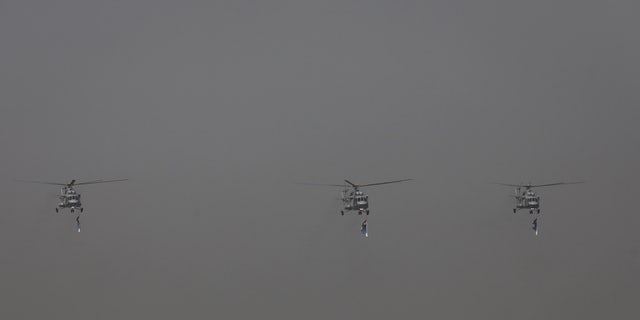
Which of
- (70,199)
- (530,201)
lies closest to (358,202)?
(530,201)

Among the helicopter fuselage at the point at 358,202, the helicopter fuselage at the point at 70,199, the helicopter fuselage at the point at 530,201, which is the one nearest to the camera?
the helicopter fuselage at the point at 70,199

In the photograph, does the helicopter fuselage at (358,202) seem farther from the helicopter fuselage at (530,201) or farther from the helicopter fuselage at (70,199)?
the helicopter fuselage at (70,199)

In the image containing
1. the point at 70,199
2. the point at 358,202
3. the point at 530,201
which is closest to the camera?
the point at 70,199

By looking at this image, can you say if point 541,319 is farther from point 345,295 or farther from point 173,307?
point 173,307

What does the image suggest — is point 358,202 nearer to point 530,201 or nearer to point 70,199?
point 530,201

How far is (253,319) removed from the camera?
3142 centimetres

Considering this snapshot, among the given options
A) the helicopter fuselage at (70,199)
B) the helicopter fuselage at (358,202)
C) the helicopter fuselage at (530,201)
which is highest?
the helicopter fuselage at (530,201)

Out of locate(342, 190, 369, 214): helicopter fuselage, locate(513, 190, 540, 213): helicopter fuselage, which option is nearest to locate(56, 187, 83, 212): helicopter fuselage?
locate(342, 190, 369, 214): helicopter fuselage

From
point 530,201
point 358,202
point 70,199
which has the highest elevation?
point 530,201

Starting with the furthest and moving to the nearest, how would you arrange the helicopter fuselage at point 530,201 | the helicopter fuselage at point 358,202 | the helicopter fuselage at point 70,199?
the helicopter fuselage at point 530,201
the helicopter fuselage at point 358,202
the helicopter fuselage at point 70,199

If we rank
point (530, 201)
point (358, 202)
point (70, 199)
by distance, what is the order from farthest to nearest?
1. point (530, 201)
2. point (358, 202)
3. point (70, 199)

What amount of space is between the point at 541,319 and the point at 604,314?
2.79 m

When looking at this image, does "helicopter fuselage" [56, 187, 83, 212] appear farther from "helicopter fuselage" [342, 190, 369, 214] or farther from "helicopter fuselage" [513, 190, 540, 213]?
"helicopter fuselage" [513, 190, 540, 213]

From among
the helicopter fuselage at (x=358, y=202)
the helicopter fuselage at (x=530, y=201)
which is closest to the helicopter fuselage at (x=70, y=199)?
the helicopter fuselage at (x=358, y=202)
